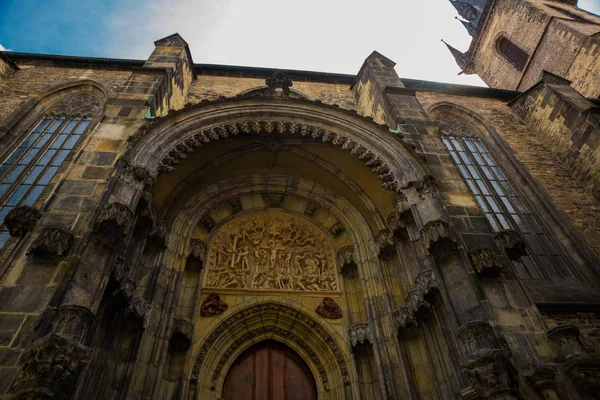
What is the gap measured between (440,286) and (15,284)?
5140mm

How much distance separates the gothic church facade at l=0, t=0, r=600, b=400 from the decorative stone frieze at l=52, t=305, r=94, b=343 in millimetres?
27

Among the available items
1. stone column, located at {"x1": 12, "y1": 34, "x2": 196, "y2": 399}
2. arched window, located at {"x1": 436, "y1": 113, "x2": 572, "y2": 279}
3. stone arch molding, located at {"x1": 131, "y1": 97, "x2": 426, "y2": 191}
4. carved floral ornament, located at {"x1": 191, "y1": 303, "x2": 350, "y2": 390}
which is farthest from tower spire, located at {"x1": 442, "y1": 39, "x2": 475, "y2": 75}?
carved floral ornament, located at {"x1": 191, "y1": 303, "x2": 350, "y2": 390}

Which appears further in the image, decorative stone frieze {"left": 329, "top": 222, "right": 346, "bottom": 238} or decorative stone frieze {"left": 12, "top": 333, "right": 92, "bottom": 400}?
decorative stone frieze {"left": 329, "top": 222, "right": 346, "bottom": 238}

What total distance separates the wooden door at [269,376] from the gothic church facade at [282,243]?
33 mm

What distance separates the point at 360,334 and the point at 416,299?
1289mm

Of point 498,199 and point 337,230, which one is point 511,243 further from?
point 498,199

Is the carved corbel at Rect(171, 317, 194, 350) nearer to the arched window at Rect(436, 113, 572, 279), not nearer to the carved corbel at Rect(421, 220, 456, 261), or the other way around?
the carved corbel at Rect(421, 220, 456, 261)

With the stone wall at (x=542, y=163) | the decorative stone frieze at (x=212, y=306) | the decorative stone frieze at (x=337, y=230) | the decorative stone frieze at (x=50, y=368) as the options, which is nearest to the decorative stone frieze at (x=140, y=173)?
the decorative stone frieze at (x=212, y=306)

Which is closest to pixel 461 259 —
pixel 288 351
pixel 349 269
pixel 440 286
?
pixel 440 286

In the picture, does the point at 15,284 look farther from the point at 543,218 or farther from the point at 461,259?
the point at 543,218

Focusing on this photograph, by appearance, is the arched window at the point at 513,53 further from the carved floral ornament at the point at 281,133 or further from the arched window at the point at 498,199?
the carved floral ornament at the point at 281,133

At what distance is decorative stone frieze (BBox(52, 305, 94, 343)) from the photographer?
3748 mm

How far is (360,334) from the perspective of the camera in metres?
6.30

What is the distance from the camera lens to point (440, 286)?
5.03 metres
